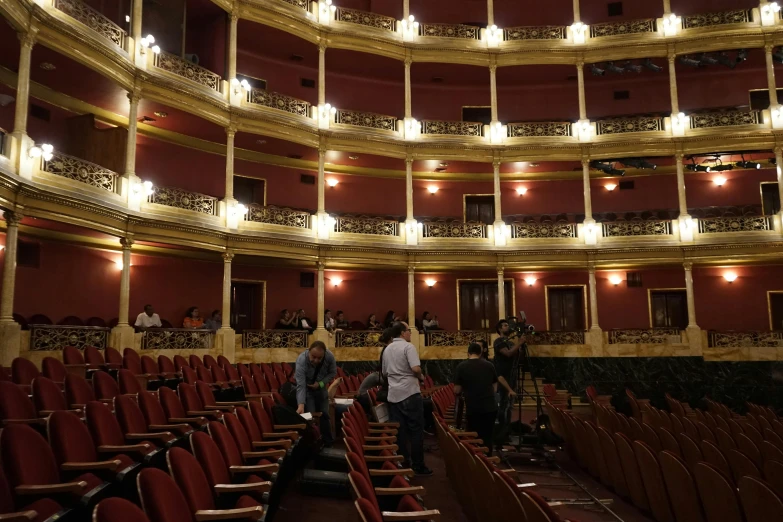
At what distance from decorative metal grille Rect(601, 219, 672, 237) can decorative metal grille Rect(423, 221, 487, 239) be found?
3.33 metres

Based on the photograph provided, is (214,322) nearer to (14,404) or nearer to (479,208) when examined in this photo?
(479,208)

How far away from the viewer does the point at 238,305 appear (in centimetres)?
1641

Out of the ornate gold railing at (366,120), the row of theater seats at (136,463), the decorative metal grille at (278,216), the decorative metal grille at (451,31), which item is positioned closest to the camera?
the row of theater seats at (136,463)

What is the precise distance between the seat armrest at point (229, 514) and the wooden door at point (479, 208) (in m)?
16.4

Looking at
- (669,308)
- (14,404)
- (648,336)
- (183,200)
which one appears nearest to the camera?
(14,404)

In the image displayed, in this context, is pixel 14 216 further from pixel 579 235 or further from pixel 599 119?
pixel 599 119

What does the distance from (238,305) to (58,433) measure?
43.2ft

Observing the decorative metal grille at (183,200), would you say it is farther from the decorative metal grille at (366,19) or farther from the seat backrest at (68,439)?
the seat backrest at (68,439)

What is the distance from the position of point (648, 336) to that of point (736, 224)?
381 cm

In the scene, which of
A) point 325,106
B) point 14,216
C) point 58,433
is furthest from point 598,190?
point 58,433

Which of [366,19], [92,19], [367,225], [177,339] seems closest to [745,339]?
[367,225]

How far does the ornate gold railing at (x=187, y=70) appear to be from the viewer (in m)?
13.2

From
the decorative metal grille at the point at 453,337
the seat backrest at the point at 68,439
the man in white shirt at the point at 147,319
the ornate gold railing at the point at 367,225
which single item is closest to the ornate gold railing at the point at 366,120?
the ornate gold railing at the point at 367,225

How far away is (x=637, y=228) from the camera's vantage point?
1697 centimetres
